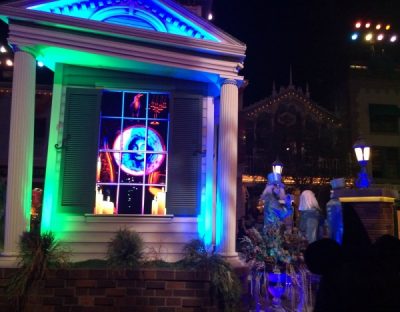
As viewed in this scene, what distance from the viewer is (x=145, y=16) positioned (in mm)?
7152

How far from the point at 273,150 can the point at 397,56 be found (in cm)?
1374

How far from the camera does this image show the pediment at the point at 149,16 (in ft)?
22.4

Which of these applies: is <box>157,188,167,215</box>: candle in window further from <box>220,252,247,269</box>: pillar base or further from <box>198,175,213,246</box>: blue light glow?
<box>220,252,247,269</box>: pillar base

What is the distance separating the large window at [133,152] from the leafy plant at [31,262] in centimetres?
143

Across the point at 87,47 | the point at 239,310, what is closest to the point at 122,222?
the point at 239,310

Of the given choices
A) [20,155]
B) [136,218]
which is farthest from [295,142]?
[20,155]

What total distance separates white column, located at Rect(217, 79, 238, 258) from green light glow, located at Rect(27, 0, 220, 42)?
3.50ft

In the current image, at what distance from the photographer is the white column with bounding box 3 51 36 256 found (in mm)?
5953

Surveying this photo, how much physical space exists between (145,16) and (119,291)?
4530 millimetres

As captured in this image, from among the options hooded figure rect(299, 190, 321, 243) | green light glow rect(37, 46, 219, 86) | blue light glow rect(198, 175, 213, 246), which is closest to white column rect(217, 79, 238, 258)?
blue light glow rect(198, 175, 213, 246)

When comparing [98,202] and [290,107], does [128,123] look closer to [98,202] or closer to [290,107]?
[98,202]

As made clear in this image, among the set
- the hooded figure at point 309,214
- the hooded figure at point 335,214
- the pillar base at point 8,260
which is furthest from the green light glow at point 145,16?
the hooded figure at point 309,214

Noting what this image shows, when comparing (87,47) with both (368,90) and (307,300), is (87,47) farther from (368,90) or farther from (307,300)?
(368,90)

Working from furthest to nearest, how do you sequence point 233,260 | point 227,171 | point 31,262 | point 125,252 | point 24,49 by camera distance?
point 227,171, point 233,260, point 24,49, point 125,252, point 31,262
